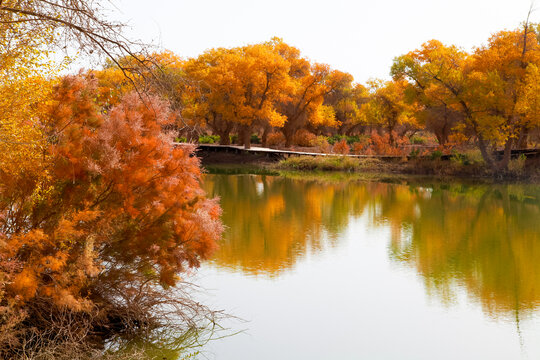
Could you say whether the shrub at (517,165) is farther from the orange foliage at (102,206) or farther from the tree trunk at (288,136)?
the orange foliage at (102,206)

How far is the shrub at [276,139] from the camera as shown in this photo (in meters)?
51.2

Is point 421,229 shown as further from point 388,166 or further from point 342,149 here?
point 342,149

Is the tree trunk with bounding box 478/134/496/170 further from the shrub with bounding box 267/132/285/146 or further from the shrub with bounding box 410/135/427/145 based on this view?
the shrub with bounding box 410/135/427/145

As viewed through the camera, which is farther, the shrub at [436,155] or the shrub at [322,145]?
the shrub at [322,145]

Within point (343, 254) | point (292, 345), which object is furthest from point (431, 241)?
point (292, 345)

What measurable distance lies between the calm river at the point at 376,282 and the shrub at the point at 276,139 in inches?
1185

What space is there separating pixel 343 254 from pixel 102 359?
7.53 metres

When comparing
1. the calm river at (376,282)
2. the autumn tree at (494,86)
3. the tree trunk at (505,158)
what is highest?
the autumn tree at (494,86)

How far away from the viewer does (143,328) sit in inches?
304

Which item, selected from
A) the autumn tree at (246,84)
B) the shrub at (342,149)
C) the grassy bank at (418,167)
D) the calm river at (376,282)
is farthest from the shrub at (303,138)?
A: the calm river at (376,282)

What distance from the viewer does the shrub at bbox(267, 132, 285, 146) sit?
51.2 m

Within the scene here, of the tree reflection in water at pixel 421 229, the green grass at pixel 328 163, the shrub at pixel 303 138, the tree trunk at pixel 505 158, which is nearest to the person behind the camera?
the tree reflection in water at pixel 421 229

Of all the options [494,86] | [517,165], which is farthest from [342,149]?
[494,86]

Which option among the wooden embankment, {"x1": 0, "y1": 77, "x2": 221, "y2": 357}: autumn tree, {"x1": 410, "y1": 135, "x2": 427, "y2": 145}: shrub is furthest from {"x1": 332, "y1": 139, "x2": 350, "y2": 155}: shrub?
{"x1": 0, "y1": 77, "x2": 221, "y2": 357}: autumn tree
